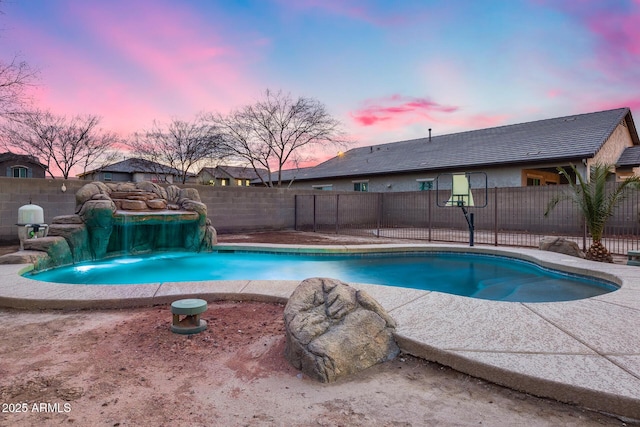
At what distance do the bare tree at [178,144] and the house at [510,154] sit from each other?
858 cm

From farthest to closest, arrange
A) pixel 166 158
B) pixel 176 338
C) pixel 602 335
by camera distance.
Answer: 1. pixel 166 158
2. pixel 176 338
3. pixel 602 335

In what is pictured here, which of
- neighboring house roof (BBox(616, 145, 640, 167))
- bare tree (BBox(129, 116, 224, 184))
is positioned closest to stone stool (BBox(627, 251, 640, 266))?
neighboring house roof (BBox(616, 145, 640, 167))

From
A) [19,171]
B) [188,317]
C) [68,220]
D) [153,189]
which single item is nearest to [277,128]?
[153,189]

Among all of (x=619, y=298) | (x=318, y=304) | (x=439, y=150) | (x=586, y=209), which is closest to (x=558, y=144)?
(x=439, y=150)

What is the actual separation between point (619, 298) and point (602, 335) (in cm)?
148

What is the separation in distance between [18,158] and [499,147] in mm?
31522

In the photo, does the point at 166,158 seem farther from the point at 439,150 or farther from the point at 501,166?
the point at 501,166

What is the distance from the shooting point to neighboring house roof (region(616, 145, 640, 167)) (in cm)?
1467

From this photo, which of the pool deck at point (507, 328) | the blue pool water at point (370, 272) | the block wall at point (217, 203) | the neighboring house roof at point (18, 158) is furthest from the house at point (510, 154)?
the neighboring house roof at point (18, 158)

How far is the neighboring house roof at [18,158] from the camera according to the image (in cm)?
2387

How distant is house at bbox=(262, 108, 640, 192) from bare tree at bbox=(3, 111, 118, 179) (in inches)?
615

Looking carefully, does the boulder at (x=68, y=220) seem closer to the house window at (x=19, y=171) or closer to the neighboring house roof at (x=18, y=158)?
the neighboring house roof at (x=18, y=158)

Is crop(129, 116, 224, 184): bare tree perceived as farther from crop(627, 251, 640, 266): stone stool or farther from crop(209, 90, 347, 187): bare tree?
crop(627, 251, 640, 266): stone stool

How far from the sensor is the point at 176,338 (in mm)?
2955
